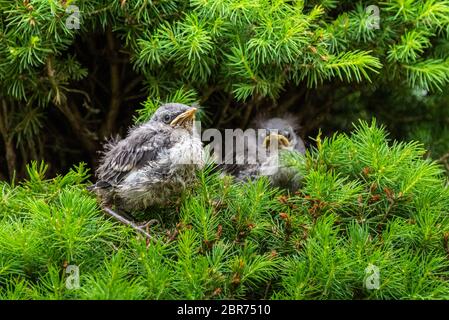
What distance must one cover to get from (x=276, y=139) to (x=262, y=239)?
0.92 m

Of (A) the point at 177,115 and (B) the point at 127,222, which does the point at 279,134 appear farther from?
(B) the point at 127,222

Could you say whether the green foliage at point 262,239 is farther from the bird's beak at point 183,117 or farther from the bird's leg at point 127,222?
the bird's beak at point 183,117

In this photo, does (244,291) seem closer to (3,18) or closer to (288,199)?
(288,199)

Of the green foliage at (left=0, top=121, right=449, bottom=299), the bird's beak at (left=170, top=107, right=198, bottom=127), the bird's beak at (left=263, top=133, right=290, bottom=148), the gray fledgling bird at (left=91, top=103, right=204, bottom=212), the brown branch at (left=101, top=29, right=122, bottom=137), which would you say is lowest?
the green foliage at (left=0, top=121, right=449, bottom=299)

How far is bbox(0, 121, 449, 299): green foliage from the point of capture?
5.89 feet

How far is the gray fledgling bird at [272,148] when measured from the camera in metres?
2.79

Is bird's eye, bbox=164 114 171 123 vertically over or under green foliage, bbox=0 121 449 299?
over

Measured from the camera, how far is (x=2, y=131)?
2762 mm

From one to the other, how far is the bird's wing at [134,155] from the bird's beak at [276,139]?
0.69 metres

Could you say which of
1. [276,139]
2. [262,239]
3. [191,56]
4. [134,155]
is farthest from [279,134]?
[262,239]

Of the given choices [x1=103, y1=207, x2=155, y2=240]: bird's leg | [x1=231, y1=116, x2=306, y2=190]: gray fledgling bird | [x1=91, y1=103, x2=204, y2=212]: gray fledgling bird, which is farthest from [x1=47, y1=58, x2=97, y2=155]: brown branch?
[x1=231, y1=116, x2=306, y2=190]: gray fledgling bird

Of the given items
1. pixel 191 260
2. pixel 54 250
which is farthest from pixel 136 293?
pixel 54 250

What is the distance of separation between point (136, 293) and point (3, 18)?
1.26m

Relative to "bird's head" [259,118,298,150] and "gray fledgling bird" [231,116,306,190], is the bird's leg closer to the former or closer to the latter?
"gray fledgling bird" [231,116,306,190]
